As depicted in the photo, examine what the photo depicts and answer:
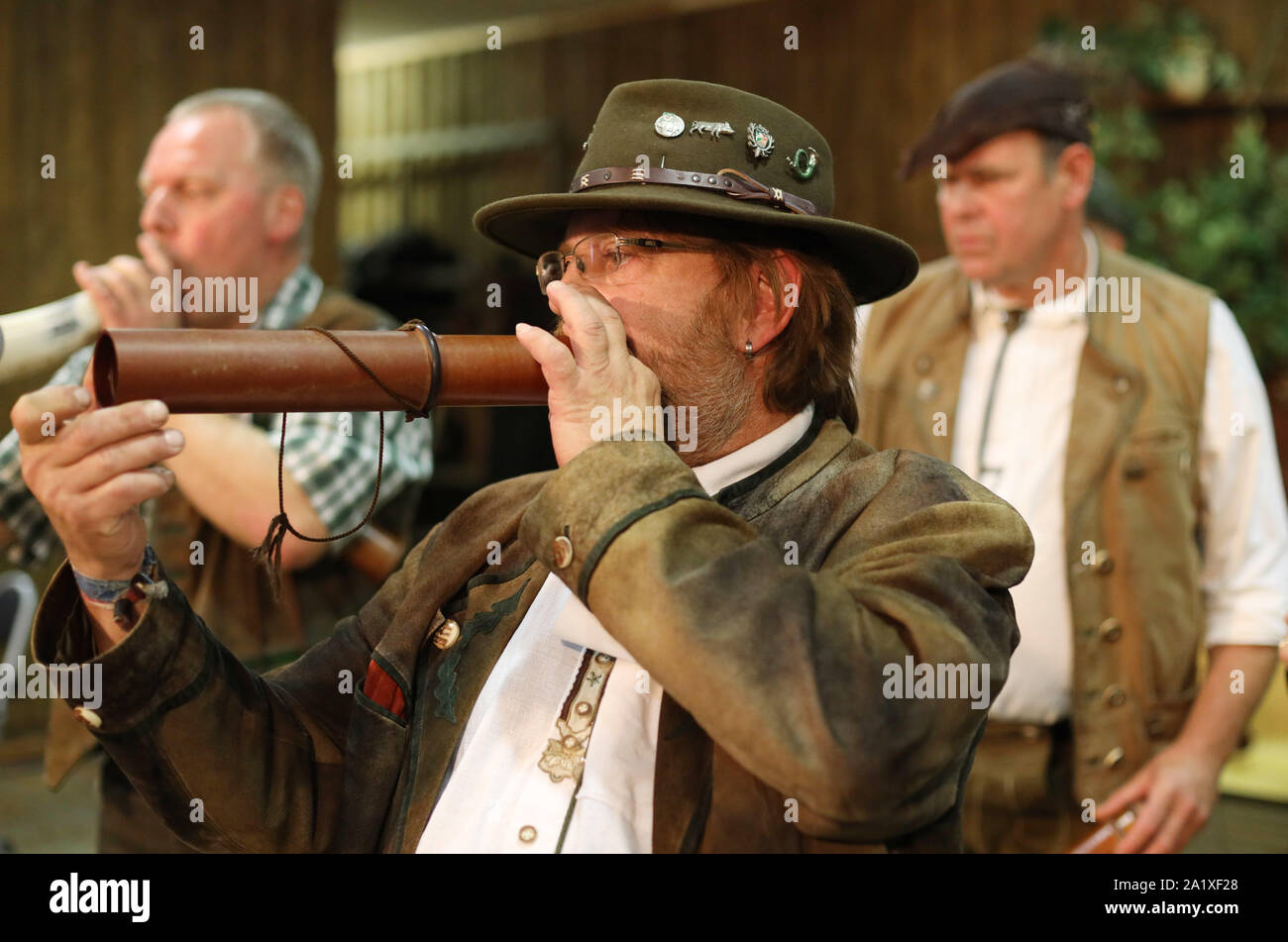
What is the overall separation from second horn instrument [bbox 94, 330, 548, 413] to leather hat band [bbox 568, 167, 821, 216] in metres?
0.36

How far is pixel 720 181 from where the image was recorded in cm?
180

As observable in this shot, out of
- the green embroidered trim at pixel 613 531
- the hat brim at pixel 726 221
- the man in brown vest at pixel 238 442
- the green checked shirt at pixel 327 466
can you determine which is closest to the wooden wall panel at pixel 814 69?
the man in brown vest at pixel 238 442

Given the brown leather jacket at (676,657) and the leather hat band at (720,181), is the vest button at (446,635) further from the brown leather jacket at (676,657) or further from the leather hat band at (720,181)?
the leather hat band at (720,181)

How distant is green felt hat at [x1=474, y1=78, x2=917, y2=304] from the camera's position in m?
1.79

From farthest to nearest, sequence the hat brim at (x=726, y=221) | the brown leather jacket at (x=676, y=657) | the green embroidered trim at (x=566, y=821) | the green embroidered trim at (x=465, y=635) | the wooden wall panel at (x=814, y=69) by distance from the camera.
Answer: the wooden wall panel at (x=814, y=69), the green embroidered trim at (x=465, y=635), the hat brim at (x=726, y=221), the green embroidered trim at (x=566, y=821), the brown leather jacket at (x=676, y=657)

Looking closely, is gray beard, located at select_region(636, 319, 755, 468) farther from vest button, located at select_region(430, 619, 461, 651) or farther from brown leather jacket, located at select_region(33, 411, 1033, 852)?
vest button, located at select_region(430, 619, 461, 651)

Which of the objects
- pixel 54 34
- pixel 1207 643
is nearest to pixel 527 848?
pixel 1207 643

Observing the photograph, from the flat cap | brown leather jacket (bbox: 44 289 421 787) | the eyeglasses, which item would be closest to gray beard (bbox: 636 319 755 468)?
the eyeglasses

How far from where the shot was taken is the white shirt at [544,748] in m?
1.66

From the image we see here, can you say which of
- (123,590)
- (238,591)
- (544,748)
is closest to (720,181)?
(544,748)

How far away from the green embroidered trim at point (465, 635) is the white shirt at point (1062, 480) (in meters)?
1.45

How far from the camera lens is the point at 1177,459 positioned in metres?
2.99
